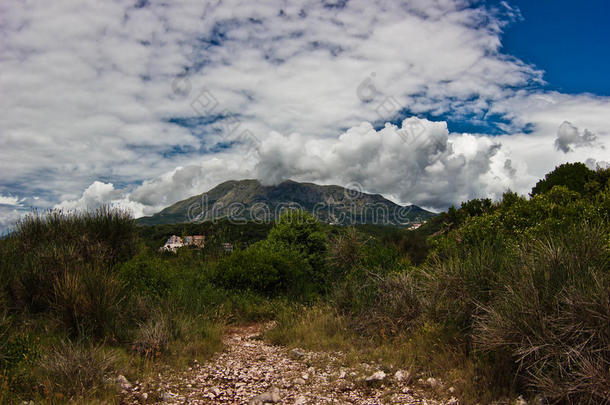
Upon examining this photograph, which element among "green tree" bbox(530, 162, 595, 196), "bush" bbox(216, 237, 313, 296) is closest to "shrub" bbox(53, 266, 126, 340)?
"bush" bbox(216, 237, 313, 296)

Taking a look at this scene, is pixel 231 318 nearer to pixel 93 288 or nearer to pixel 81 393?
pixel 93 288

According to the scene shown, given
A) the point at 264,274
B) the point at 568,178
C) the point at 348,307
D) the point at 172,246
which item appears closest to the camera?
the point at 348,307

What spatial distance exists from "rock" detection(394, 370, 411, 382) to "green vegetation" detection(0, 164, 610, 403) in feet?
0.73

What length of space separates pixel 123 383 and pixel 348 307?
15.7ft

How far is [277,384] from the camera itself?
5395 millimetres

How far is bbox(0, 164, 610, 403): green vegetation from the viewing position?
4.23 meters

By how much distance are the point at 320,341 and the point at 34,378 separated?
4302mm

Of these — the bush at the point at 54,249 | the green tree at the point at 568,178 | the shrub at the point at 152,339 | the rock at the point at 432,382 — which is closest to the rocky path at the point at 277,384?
the rock at the point at 432,382

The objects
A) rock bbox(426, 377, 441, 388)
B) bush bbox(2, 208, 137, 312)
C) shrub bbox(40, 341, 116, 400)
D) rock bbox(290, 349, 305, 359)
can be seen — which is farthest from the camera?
bush bbox(2, 208, 137, 312)

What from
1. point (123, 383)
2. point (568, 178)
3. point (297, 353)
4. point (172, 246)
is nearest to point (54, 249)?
point (123, 383)

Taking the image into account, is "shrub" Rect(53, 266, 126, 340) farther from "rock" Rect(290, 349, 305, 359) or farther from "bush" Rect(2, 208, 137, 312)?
"rock" Rect(290, 349, 305, 359)

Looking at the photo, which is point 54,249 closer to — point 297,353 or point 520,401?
point 297,353

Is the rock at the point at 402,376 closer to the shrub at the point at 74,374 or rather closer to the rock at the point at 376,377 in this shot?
the rock at the point at 376,377

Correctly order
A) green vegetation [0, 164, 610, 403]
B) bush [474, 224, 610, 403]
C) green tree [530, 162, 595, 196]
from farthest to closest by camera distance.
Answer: green tree [530, 162, 595, 196]
green vegetation [0, 164, 610, 403]
bush [474, 224, 610, 403]
